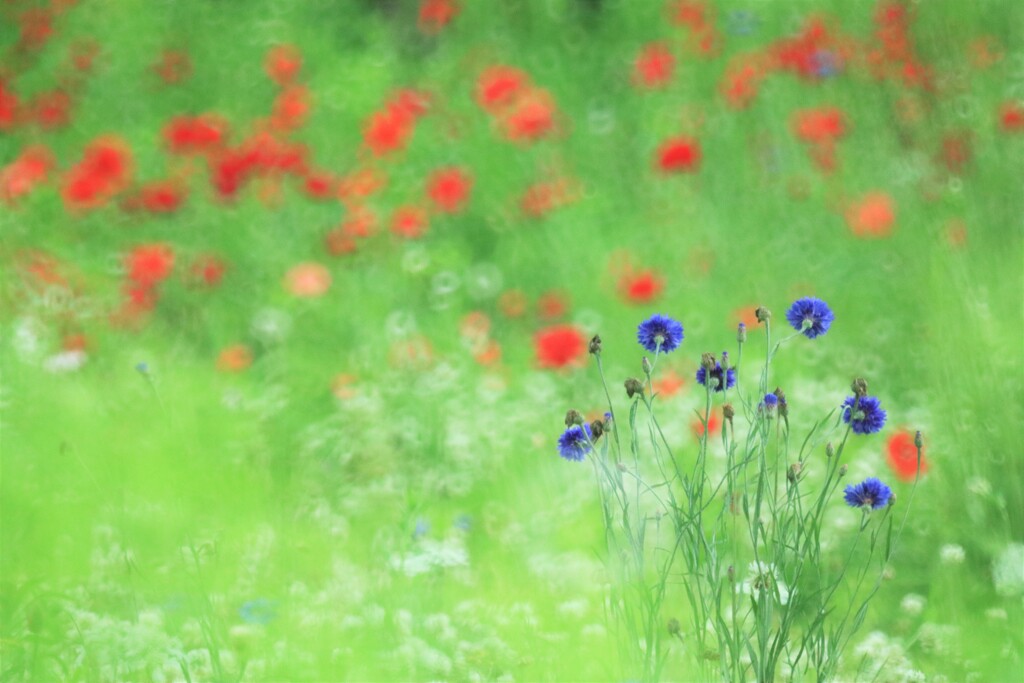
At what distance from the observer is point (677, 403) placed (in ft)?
8.79

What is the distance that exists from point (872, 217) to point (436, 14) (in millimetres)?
2037

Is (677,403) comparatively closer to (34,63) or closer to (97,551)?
(97,551)

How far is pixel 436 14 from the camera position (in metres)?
4.46

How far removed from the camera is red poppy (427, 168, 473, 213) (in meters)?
3.26

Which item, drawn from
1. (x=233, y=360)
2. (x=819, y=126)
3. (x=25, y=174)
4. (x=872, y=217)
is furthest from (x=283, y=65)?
(x=872, y=217)

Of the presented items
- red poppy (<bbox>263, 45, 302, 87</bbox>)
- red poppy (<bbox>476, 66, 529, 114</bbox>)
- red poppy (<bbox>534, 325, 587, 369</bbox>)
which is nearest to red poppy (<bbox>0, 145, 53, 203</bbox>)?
red poppy (<bbox>263, 45, 302, 87</bbox>)

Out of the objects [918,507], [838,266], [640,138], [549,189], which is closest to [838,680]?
[918,507]

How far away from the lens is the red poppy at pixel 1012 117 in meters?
3.26

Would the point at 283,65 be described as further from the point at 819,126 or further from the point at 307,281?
the point at 819,126

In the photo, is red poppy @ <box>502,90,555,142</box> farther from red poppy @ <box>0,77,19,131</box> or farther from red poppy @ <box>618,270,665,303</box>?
Result: red poppy @ <box>0,77,19,131</box>

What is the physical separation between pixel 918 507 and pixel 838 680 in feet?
2.29

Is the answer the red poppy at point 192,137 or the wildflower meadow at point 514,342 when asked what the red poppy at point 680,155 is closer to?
the wildflower meadow at point 514,342

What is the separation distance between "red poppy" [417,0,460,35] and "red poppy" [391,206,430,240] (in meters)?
1.40

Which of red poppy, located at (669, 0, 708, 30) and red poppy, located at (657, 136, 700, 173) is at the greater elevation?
red poppy, located at (669, 0, 708, 30)
